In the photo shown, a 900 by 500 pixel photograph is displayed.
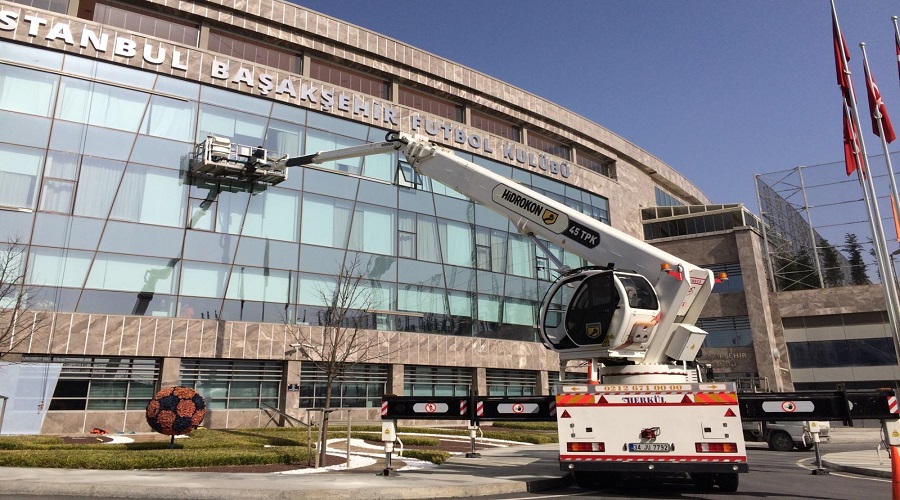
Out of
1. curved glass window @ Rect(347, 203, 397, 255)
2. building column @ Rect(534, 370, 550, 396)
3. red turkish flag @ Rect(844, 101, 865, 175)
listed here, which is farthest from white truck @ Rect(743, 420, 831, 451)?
curved glass window @ Rect(347, 203, 397, 255)

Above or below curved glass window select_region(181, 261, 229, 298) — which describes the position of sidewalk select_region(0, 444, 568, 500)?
below

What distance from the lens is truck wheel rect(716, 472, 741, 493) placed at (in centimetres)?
995

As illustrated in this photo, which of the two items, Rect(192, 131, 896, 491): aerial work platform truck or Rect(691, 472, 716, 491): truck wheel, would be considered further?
Rect(691, 472, 716, 491): truck wheel

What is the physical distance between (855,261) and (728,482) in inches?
1706

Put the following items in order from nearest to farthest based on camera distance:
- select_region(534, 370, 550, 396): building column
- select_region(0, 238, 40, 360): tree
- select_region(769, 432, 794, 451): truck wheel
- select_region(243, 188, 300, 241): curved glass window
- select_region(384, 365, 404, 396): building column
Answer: select_region(0, 238, 40, 360): tree
select_region(769, 432, 794, 451): truck wheel
select_region(243, 188, 300, 241): curved glass window
select_region(384, 365, 404, 396): building column
select_region(534, 370, 550, 396): building column

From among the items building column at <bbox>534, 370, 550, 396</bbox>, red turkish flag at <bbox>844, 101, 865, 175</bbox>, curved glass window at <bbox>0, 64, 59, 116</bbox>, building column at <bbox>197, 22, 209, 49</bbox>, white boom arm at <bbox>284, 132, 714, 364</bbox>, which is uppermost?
building column at <bbox>197, 22, 209, 49</bbox>

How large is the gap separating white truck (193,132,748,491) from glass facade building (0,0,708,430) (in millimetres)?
18073

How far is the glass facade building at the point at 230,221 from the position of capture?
23.3m

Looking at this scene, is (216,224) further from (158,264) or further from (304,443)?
(304,443)

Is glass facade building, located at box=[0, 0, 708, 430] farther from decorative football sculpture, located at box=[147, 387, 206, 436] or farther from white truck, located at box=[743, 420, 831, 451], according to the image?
white truck, located at box=[743, 420, 831, 451]

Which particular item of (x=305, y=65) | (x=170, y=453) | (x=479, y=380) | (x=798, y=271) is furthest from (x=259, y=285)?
(x=798, y=271)

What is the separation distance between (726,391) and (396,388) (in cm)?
2222

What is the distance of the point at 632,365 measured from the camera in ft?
34.4

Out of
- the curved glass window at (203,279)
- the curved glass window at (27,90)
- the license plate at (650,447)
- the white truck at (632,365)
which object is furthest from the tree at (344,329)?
the license plate at (650,447)
